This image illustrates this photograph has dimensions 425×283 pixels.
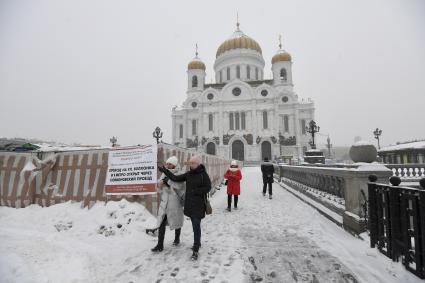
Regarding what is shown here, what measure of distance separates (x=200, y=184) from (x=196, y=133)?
39.9 meters

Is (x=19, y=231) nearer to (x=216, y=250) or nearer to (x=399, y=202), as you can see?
(x=216, y=250)

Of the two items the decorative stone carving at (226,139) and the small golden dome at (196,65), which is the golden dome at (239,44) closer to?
the small golden dome at (196,65)

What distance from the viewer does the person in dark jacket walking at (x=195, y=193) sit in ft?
12.3

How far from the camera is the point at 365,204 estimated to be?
14.2 feet

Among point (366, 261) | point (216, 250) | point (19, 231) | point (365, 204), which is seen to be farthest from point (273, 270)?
point (19, 231)

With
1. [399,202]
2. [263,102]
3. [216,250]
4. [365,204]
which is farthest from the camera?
[263,102]

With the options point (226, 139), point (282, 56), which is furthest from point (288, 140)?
point (282, 56)

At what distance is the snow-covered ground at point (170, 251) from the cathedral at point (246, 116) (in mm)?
33512

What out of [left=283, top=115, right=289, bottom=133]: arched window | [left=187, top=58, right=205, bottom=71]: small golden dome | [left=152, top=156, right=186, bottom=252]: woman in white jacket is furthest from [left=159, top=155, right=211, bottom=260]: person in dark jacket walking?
[left=187, top=58, right=205, bottom=71]: small golden dome

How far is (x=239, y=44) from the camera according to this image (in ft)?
152

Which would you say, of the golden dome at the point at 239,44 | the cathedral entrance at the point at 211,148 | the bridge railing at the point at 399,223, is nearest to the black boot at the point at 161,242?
the bridge railing at the point at 399,223

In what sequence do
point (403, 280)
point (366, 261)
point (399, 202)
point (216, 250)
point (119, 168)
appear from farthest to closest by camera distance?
point (119, 168) < point (216, 250) < point (366, 261) < point (399, 202) < point (403, 280)

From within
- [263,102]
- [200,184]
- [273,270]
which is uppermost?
[263,102]

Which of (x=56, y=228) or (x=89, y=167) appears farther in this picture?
(x=89, y=167)
